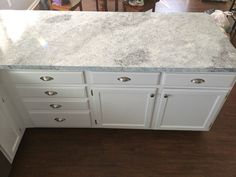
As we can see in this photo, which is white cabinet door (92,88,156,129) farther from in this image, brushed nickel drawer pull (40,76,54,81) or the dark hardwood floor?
brushed nickel drawer pull (40,76,54,81)

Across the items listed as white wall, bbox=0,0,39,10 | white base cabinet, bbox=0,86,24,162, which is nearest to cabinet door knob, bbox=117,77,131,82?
white base cabinet, bbox=0,86,24,162

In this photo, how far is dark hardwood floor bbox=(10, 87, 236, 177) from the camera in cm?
160

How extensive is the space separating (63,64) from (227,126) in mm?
1656

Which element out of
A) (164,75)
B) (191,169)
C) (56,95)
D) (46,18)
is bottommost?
(191,169)

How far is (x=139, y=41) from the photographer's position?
139cm

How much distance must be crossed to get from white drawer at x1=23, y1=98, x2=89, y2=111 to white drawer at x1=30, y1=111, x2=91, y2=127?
0.07 metres

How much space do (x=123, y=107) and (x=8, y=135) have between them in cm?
88

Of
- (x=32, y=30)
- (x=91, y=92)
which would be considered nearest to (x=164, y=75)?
(x=91, y=92)

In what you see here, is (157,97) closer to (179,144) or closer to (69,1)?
(179,144)

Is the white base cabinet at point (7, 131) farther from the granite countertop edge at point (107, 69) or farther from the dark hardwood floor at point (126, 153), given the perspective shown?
the granite countertop edge at point (107, 69)

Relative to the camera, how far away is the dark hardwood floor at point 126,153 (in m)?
1.60

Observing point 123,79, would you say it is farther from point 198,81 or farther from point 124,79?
point 198,81

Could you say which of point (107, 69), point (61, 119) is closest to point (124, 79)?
point (107, 69)

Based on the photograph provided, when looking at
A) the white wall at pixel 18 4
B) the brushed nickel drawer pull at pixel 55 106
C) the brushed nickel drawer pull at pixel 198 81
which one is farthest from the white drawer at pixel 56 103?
the white wall at pixel 18 4
